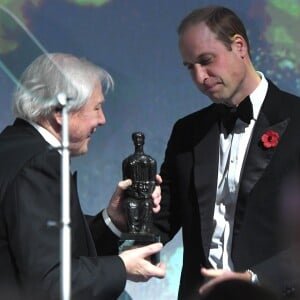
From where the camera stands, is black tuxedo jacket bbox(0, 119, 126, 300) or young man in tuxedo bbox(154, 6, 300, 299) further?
young man in tuxedo bbox(154, 6, 300, 299)

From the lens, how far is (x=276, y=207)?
2748 mm

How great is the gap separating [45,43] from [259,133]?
3.24ft

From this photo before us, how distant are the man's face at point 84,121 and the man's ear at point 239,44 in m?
0.40

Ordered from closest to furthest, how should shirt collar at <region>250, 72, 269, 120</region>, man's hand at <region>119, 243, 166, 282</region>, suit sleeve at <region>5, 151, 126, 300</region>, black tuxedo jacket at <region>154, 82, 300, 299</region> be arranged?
suit sleeve at <region>5, 151, 126, 300</region>
man's hand at <region>119, 243, 166, 282</region>
black tuxedo jacket at <region>154, 82, 300, 299</region>
shirt collar at <region>250, 72, 269, 120</region>

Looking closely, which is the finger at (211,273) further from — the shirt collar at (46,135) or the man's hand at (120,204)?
the shirt collar at (46,135)

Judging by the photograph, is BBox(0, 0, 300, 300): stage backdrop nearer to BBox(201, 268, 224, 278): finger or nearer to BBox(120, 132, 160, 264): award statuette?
BBox(120, 132, 160, 264): award statuette

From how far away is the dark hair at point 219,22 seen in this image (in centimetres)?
284

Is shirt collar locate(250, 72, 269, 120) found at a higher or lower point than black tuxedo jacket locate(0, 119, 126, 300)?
higher

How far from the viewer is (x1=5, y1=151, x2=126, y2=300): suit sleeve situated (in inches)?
94.4

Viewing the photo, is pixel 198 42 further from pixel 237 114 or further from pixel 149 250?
pixel 149 250

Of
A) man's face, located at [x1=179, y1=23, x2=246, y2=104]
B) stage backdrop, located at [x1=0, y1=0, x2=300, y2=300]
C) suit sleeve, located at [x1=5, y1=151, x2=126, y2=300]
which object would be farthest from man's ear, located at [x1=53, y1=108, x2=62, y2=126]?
stage backdrop, located at [x1=0, y1=0, x2=300, y2=300]

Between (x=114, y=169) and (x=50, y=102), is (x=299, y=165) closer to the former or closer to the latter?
(x=50, y=102)

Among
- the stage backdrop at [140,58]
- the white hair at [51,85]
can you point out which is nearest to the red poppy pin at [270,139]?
the white hair at [51,85]

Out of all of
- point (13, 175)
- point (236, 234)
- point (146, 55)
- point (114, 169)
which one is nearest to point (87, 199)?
point (114, 169)
